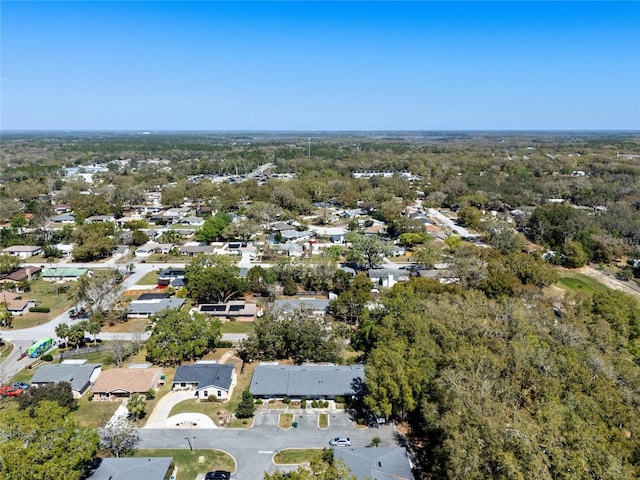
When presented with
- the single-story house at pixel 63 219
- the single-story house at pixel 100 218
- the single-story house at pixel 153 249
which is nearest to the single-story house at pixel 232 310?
the single-story house at pixel 153 249

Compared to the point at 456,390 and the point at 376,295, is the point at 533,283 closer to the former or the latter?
the point at 376,295

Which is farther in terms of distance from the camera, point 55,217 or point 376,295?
point 55,217

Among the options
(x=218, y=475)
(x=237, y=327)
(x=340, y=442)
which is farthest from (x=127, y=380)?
(x=340, y=442)

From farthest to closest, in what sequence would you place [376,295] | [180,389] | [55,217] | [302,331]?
[55,217]
[376,295]
[302,331]
[180,389]

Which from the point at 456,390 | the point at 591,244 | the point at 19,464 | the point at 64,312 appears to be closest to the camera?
the point at 19,464

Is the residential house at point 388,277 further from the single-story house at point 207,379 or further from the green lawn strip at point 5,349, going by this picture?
the green lawn strip at point 5,349

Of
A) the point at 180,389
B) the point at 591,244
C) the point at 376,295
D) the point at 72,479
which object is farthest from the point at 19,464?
Answer: the point at 591,244

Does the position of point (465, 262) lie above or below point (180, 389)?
above

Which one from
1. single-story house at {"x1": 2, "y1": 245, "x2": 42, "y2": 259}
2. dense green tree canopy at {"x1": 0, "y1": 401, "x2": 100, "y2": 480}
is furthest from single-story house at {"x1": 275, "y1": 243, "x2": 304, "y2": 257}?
dense green tree canopy at {"x1": 0, "y1": 401, "x2": 100, "y2": 480}
